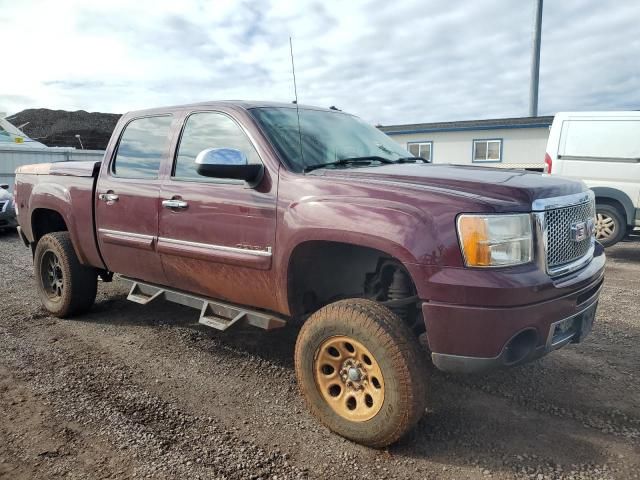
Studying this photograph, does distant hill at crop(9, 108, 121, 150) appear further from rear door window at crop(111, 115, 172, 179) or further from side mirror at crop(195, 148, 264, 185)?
side mirror at crop(195, 148, 264, 185)

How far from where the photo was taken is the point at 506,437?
290cm

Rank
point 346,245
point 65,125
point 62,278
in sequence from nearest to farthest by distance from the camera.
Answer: point 346,245 → point 62,278 → point 65,125

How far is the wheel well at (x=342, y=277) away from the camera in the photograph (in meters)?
3.05

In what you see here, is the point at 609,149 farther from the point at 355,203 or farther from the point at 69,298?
the point at 69,298

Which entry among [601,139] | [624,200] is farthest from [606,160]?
[624,200]

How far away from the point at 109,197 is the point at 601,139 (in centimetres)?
765

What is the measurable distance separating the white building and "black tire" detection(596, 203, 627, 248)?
14.2 metres

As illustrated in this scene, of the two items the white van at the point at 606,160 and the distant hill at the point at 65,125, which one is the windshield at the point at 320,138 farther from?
the distant hill at the point at 65,125

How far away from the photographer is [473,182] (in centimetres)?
277

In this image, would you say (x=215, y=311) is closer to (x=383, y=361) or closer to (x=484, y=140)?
(x=383, y=361)

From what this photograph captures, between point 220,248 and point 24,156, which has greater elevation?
point 24,156

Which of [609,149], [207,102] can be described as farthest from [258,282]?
[609,149]

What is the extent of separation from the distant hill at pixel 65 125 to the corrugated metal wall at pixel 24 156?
31.0 feet

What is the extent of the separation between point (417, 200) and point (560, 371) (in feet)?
6.60
